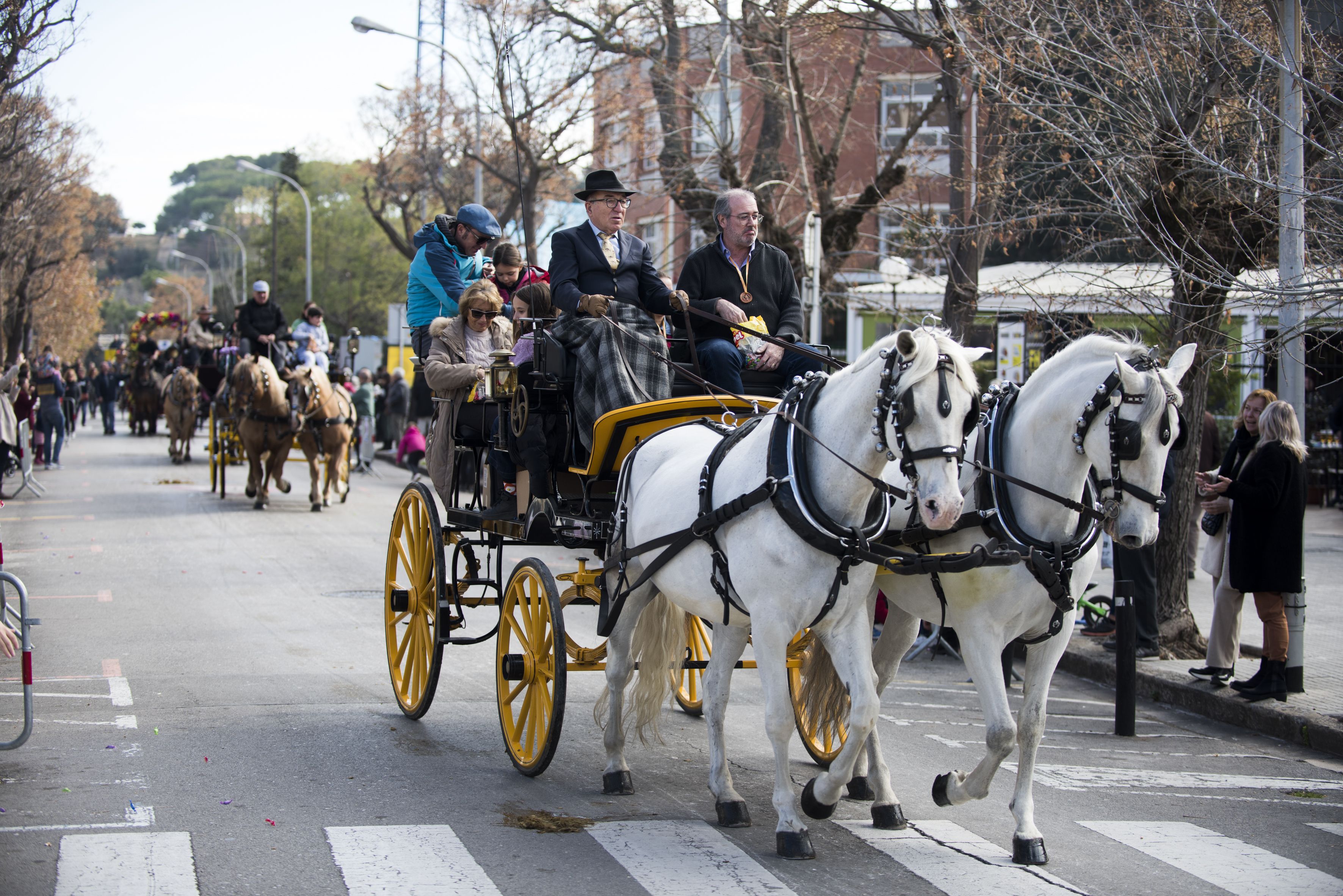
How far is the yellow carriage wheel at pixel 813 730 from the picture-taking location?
675 cm

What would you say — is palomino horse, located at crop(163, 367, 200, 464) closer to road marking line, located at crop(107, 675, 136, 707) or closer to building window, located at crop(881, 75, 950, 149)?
building window, located at crop(881, 75, 950, 149)

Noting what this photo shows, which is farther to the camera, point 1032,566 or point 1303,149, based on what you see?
point 1303,149

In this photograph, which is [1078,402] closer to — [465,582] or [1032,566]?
[1032,566]

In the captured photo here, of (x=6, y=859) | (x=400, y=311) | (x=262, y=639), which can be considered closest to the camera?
(x=6, y=859)

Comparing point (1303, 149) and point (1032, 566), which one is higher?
point (1303, 149)

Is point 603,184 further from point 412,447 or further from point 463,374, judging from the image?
point 412,447

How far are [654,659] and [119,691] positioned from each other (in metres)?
3.81

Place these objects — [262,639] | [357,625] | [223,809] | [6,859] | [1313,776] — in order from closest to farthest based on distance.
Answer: [6,859] → [223,809] → [1313,776] → [262,639] → [357,625]

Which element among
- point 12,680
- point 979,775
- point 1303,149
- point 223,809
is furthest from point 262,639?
point 1303,149

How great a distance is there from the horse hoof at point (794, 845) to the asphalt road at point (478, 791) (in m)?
0.09

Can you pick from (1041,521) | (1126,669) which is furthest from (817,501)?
(1126,669)

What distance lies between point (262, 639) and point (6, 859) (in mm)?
5183

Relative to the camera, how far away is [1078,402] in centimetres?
571

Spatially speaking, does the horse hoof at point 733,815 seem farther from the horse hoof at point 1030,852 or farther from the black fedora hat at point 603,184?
the black fedora hat at point 603,184
